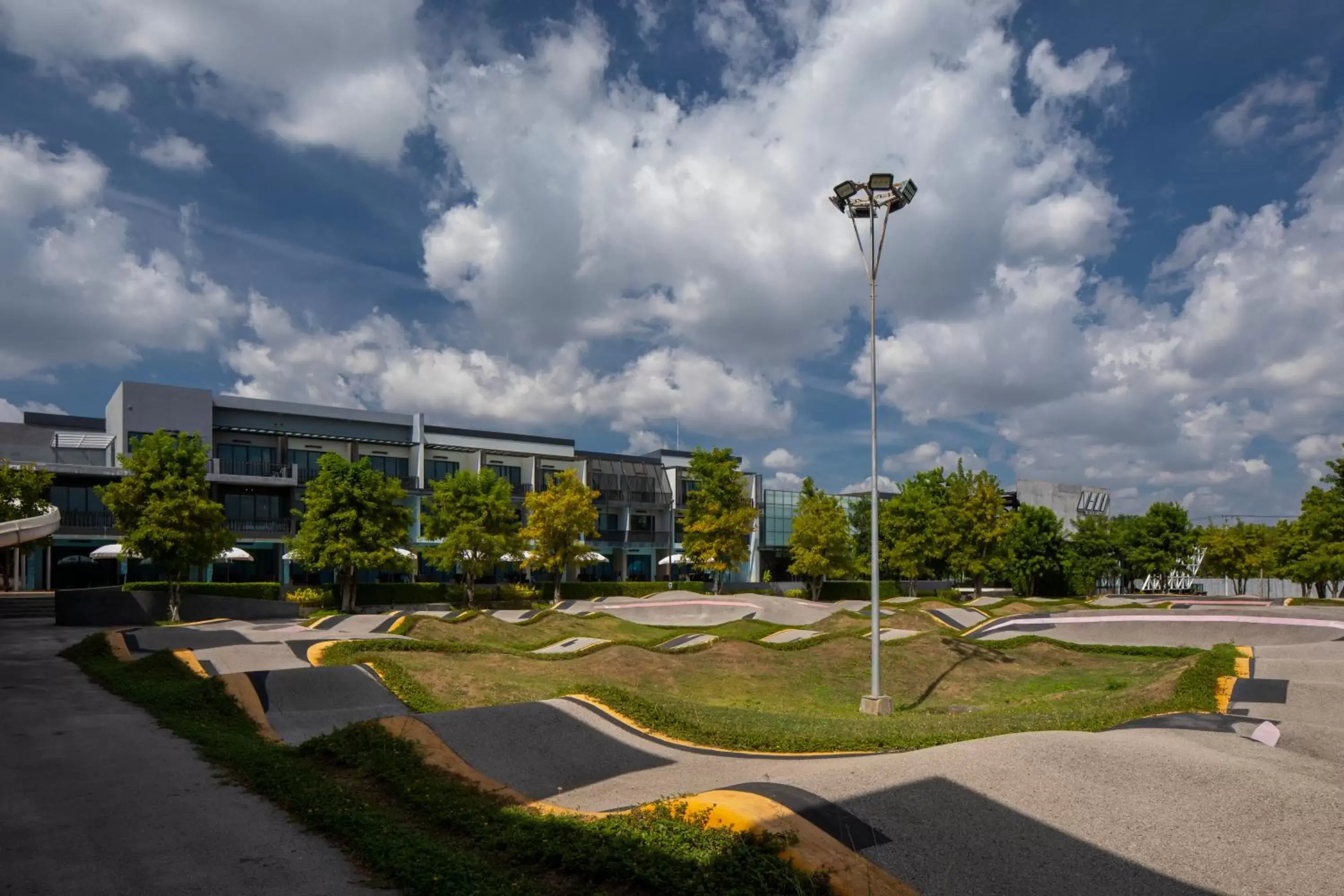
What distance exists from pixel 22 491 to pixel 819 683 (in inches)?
1377

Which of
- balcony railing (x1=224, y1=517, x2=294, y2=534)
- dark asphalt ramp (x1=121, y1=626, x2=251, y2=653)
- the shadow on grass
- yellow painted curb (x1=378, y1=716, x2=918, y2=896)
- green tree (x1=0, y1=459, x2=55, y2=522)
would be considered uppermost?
green tree (x1=0, y1=459, x2=55, y2=522)

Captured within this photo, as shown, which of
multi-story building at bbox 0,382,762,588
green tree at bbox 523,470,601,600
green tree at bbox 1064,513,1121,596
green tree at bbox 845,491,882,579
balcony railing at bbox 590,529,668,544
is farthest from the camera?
balcony railing at bbox 590,529,668,544

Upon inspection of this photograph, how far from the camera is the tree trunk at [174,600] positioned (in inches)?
1315

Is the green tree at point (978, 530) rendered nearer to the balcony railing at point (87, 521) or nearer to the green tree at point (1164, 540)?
the green tree at point (1164, 540)

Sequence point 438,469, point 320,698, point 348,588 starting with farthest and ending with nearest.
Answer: point 438,469, point 348,588, point 320,698

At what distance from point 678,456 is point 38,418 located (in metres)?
43.8

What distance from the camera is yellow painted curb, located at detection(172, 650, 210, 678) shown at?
1889 cm

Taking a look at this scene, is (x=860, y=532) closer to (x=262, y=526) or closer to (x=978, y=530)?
(x=978, y=530)

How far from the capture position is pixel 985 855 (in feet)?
21.9

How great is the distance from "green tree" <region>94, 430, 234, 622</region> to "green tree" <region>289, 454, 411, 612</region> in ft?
14.1

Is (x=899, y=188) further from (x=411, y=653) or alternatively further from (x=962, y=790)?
(x=411, y=653)

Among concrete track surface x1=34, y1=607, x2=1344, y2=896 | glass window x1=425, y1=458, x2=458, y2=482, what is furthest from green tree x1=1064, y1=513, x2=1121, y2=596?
concrete track surface x1=34, y1=607, x2=1344, y2=896

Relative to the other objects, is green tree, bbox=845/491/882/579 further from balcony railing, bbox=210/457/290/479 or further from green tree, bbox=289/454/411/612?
balcony railing, bbox=210/457/290/479

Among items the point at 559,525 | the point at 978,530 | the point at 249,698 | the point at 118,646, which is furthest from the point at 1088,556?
the point at 118,646
